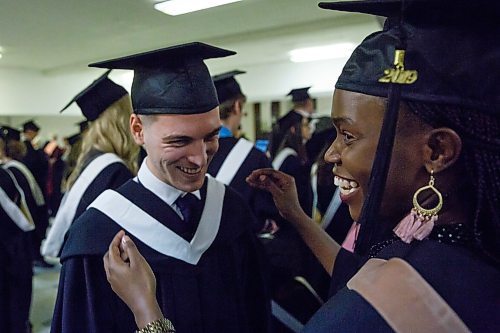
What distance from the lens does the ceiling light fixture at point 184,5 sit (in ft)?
15.0

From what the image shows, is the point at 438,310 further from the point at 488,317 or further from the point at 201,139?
the point at 201,139

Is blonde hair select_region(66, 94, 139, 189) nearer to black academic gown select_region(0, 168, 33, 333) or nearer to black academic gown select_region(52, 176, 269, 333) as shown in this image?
black academic gown select_region(0, 168, 33, 333)

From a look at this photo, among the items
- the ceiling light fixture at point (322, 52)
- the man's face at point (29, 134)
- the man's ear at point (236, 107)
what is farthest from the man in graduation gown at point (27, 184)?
the ceiling light fixture at point (322, 52)

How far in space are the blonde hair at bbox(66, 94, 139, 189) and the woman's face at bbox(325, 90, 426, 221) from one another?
195 centimetres

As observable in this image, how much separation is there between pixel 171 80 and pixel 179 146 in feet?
0.69

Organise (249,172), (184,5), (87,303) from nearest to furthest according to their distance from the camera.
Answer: (87,303), (249,172), (184,5)

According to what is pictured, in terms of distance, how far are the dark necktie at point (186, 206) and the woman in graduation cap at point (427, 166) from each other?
0.79m

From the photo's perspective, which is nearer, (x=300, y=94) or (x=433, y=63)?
(x=433, y=63)

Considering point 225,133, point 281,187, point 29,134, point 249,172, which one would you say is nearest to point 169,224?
point 281,187

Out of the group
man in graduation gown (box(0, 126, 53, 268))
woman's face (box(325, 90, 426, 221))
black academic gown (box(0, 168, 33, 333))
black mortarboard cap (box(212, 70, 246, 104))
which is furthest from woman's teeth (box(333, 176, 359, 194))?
man in graduation gown (box(0, 126, 53, 268))

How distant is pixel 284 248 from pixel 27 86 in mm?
8265

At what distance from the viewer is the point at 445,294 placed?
0.69 meters

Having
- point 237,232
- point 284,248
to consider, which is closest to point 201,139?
point 237,232

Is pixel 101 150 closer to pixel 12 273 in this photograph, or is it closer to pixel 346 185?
pixel 12 273
